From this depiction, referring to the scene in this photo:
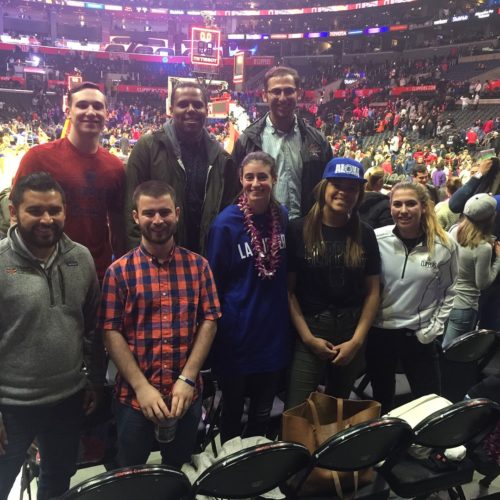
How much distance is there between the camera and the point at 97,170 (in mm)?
2439

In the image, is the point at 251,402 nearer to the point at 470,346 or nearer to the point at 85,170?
the point at 470,346

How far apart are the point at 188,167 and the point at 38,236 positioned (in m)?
0.99

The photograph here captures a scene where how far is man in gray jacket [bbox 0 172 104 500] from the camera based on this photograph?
1749mm

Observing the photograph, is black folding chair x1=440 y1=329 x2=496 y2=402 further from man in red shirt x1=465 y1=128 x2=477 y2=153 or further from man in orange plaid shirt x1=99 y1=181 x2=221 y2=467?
man in red shirt x1=465 y1=128 x2=477 y2=153

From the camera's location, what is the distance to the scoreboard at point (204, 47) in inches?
452

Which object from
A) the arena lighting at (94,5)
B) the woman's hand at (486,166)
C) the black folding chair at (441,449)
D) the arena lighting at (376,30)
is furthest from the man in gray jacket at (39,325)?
the arena lighting at (94,5)

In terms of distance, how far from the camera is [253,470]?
1.75m

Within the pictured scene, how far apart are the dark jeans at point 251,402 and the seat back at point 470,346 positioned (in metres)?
1.04

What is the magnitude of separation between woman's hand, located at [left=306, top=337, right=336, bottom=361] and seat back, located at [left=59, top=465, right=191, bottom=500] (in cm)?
87

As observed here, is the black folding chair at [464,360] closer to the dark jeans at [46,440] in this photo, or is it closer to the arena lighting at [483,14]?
the dark jeans at [46,440]

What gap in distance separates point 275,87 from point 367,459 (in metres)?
2.03

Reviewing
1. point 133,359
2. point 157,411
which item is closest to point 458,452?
point 157,411

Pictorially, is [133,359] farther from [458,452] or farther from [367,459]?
[458,452]

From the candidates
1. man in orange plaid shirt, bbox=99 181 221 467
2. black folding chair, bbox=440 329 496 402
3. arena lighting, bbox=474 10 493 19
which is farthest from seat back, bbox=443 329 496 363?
arena lighting, bbox=474 10 493 19
